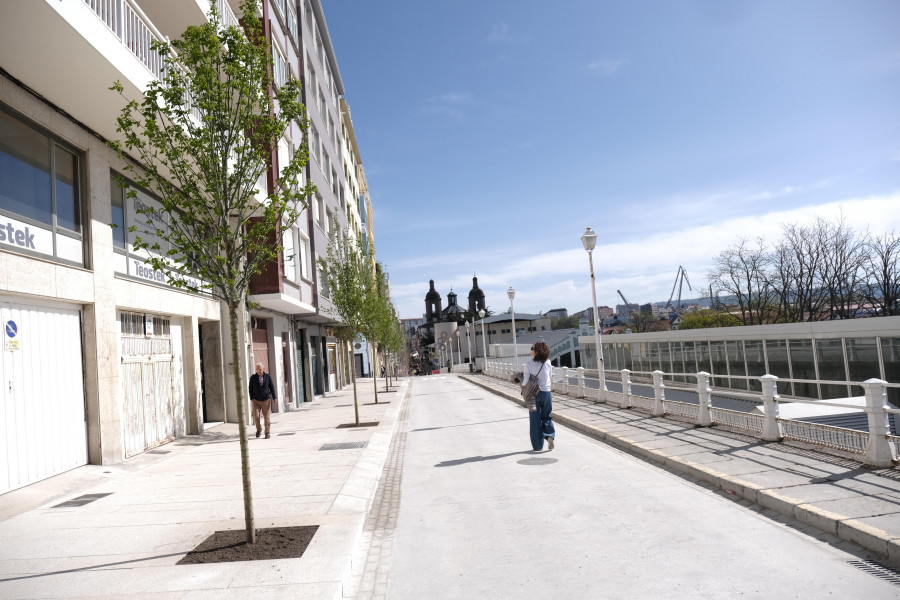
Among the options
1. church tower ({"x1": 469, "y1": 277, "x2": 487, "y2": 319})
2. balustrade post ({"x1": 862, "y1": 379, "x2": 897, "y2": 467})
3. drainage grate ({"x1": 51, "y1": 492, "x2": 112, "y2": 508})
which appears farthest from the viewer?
church tower ({"x1": 469, "y1": 277, "x2": 487, "y2": 319})

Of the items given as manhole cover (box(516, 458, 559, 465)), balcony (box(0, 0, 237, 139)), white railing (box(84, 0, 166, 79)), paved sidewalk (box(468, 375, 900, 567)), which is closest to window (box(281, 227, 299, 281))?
white railing (box(84, 0, 166, 79))

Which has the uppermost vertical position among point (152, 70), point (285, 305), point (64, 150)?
point (152, 70)

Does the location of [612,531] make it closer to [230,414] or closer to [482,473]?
[482,473]

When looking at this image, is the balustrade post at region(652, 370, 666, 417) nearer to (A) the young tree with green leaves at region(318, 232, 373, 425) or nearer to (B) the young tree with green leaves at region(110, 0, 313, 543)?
(A) the young tree with green leaves at region(318, 232, 373, 425)

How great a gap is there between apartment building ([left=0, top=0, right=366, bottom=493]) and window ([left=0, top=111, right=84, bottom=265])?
2 centimetres

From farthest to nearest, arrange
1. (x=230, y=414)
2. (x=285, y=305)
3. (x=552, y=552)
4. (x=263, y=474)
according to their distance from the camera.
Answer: (x=285, y=305), (x=230, y=414), (x=263, y=474), (x=552, y=552)

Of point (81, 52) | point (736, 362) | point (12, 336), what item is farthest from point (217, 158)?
point (736, 362)

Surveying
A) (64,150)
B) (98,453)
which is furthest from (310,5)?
Result: (98,453)

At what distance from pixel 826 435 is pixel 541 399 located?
412cm

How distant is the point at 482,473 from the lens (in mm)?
9336

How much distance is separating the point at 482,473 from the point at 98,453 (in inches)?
252

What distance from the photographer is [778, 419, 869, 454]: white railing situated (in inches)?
309

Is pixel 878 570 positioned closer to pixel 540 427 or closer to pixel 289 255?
pixel 540 427

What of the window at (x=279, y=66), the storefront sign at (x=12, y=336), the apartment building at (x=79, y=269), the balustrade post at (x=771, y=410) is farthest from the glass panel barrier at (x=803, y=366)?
the storefront sign at (x=12, y=336)
